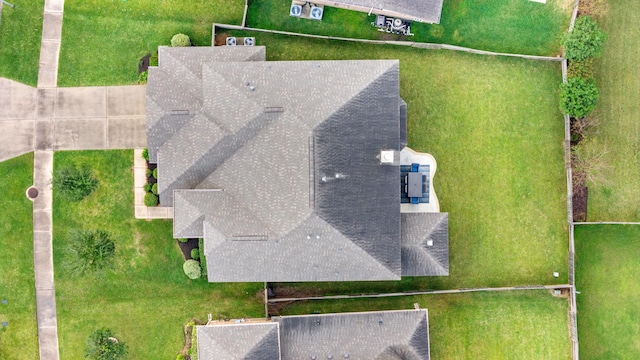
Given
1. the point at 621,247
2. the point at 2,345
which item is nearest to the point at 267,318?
the point at 2,345

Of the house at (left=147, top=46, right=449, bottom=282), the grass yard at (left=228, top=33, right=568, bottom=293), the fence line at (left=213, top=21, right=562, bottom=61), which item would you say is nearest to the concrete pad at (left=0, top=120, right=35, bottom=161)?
the house at (left=147, top=46, right=449, bottom=282)

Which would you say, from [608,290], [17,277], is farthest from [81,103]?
[608,290]

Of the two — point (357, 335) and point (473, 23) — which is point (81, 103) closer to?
point (357, 335)

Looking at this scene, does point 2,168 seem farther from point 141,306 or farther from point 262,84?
point 262,84

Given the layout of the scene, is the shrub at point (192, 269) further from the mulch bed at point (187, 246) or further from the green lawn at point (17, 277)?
the green lawn at point (17, 277)

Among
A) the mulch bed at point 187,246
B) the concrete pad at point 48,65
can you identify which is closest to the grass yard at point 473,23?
the concrete pad at point 48,65

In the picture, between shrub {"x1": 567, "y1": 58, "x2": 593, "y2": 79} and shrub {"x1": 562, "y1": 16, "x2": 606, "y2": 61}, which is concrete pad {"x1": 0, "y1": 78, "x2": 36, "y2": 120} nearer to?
shrub {"x1": 562, "y1": 16, "x2": 606, "y2": 61}

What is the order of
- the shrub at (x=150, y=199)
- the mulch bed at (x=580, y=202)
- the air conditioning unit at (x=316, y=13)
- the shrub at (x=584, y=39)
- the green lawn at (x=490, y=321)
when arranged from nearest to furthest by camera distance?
the shrub at (x=584, y=39)
the shrub at (x=150, y=199)
the air conditioning unit at (x=316, y=13)
the green lawn at (x=490, y=321)
the mulch bed at (x=580, y=202)
